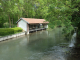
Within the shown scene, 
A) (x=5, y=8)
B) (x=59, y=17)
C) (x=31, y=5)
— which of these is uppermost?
(x=31, y=5)

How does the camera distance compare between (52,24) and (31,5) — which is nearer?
(52,24)

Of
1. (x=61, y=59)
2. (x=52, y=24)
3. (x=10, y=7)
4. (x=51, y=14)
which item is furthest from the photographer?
(x=10, y=7)

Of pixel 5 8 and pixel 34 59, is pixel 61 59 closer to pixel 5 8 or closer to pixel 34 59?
pixel 34 59

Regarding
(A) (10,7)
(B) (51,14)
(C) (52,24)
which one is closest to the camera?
(C) (52,24)

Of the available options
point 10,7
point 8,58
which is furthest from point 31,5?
point 8,58

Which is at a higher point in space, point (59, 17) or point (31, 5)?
point (31, 5)

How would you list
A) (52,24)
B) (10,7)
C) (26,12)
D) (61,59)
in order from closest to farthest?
(61,59)
(52,24)
(10,7)
(26,12)

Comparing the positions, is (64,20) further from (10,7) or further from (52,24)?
(10,7)

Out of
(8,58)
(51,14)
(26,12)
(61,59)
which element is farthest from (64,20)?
(26,12)

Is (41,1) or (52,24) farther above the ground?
(41,1)

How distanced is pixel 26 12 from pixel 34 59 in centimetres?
4034

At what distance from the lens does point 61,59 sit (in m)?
9.34

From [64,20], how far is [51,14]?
226cm

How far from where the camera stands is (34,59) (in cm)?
942
